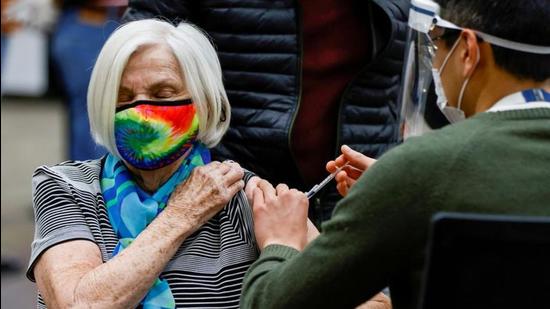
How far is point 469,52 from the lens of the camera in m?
1.74

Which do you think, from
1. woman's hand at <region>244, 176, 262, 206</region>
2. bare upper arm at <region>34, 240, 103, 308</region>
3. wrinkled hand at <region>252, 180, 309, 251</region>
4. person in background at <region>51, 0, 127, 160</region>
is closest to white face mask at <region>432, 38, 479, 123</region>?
wrinkled hand at <region>252, 180, 309, 251</region>

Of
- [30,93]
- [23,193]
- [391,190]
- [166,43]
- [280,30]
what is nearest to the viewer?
[391,190]

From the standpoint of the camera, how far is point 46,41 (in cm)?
1101

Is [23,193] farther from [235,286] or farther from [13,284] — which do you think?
[235,286]

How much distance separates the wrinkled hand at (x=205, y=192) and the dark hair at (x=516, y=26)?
84 centimetres

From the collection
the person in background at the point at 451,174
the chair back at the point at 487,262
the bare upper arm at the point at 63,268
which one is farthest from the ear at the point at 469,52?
the bare upper arm at the point at 63,268

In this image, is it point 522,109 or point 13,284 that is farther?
point 13,284

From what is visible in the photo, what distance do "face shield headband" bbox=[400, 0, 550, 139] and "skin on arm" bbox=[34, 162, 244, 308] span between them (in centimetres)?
53

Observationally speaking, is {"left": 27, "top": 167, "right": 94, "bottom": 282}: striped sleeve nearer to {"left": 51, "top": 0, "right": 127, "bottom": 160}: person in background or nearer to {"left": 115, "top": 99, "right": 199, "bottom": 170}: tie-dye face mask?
{"left": 115, "top": 99, "right": 199, "bottom": 170}: tie-dye face mask

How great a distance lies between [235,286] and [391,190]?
2.72 ft

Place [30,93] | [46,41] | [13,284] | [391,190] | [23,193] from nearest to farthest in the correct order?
[391,190]
[13,284]
[23,193]
[46,41]
[30,93]

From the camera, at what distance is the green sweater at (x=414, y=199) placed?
156 cm

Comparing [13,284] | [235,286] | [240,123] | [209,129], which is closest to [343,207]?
[235,286]

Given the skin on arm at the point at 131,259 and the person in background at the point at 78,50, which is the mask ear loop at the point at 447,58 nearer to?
the skin on arm at the point at 131,259
